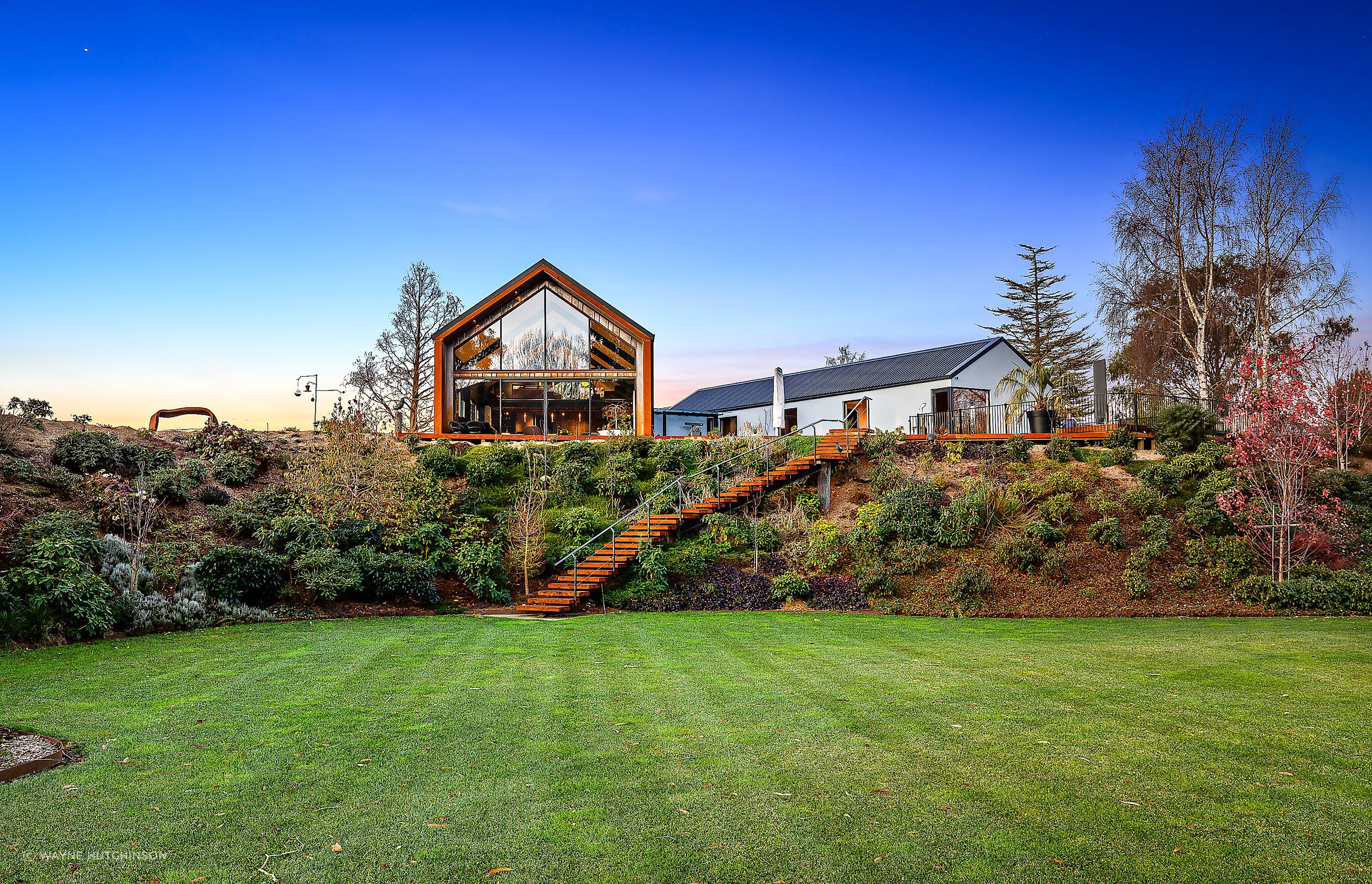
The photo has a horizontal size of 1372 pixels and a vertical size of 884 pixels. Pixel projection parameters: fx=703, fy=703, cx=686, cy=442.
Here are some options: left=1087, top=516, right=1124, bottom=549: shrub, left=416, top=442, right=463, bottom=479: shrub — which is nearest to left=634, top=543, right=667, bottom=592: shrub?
left=416, top=442, right=463, bottom=479: shrub

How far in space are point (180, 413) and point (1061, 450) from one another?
27208 mm

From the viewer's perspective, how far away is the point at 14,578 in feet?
33.7

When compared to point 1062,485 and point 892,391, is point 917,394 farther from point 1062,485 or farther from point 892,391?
point 1062,485

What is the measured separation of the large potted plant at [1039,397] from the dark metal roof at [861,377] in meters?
3.01

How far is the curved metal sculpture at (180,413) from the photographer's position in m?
21.8

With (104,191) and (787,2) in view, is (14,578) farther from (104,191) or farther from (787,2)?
(787,2)

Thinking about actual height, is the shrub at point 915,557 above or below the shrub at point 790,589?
above

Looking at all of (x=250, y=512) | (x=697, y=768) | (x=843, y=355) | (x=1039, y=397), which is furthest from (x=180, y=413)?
(x=843, y=355)

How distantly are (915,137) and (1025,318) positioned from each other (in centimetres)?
3395

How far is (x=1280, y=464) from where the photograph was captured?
1456 cm

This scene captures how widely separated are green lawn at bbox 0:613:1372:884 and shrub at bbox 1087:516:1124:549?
23.4 feet

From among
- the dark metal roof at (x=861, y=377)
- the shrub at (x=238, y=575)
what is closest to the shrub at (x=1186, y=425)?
the dark metal roof at (x=861, y=377)

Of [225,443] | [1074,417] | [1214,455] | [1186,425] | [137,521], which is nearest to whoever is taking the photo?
[137,521]

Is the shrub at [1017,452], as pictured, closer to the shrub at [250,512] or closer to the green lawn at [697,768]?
the green lawn at [697,768]
